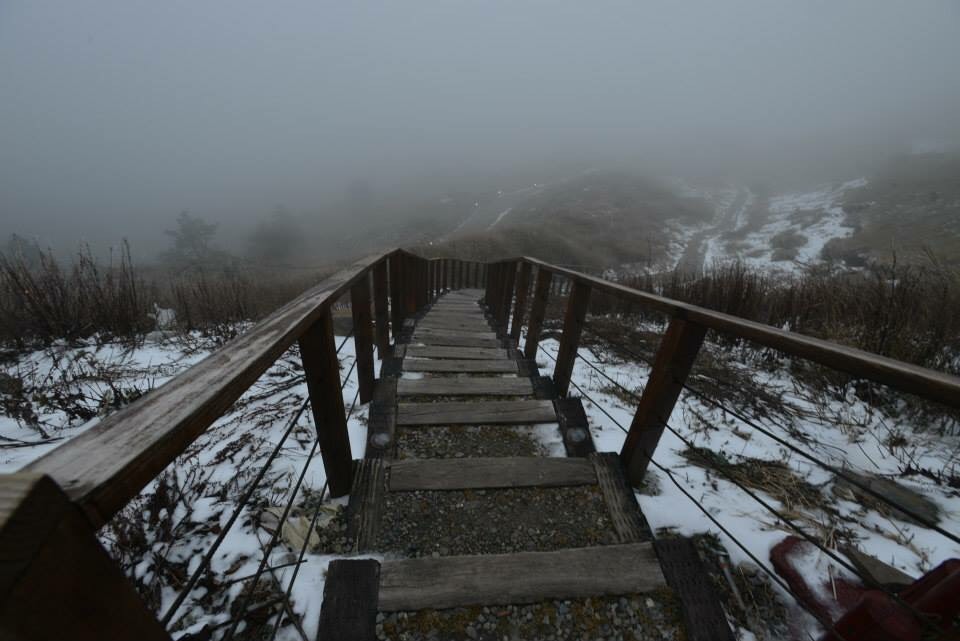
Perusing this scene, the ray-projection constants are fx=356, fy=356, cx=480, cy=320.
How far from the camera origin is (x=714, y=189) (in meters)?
46.9

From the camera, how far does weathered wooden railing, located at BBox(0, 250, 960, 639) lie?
367 millimetres

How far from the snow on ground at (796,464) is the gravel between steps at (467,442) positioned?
0.51 metres

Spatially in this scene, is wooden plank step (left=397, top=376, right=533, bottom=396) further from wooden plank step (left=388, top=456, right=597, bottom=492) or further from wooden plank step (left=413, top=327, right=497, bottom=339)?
wooden plank step (left=413, top=327, right=497, bottom=339)

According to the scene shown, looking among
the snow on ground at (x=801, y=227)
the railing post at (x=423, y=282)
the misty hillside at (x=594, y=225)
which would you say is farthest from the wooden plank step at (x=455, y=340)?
the snow on ground at (x=801, y=227)

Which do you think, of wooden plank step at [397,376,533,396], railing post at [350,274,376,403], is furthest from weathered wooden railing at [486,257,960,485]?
railing post at [350,274,376,403]

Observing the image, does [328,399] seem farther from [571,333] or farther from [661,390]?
[571,333]

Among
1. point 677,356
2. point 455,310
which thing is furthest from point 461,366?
point 455,310

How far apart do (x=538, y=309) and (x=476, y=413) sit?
1378 mm

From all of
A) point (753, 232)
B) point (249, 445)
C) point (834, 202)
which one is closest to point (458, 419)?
point (249, 445)

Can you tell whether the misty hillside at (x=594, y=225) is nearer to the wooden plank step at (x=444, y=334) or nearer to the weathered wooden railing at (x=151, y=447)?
the wooden plank step at (x=444, y=334)

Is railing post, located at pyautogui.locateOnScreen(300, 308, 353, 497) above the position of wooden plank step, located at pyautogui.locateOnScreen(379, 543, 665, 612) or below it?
above

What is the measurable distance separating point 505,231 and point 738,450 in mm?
22337

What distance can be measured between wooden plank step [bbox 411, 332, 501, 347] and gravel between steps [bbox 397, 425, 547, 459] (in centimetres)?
181

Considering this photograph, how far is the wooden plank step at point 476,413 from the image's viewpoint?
95.2 inches
